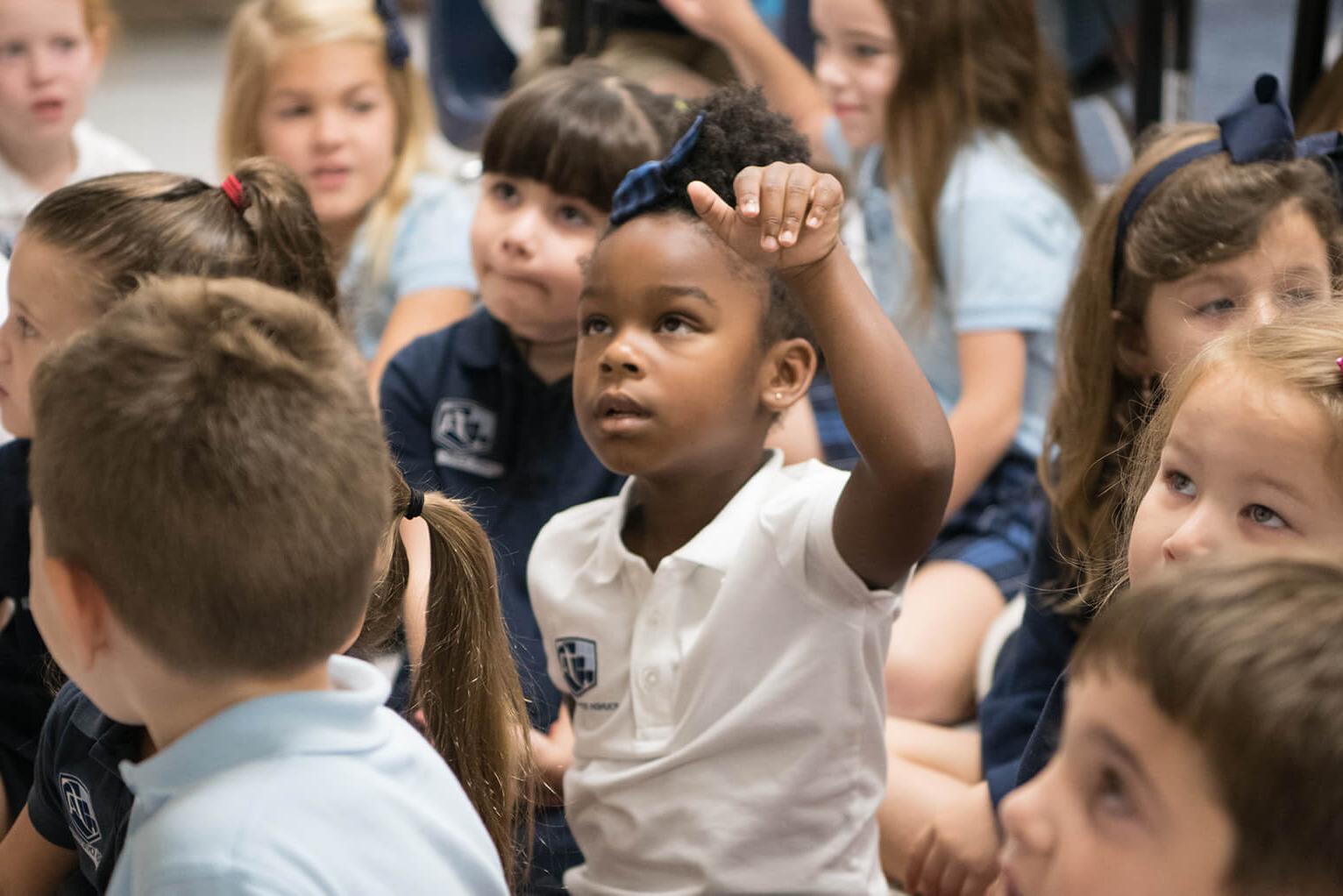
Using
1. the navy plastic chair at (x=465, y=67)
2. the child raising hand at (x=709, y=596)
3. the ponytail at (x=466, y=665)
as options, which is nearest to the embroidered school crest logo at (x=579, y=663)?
the child raising hand at (x=709, y=596)

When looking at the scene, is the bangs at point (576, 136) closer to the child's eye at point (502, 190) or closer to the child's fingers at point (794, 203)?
the child's eye at point (502, 190)

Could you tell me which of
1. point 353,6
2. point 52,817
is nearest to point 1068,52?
point 353,6

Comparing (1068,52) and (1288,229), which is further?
(1068,52)

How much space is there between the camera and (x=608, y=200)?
1.69 metres

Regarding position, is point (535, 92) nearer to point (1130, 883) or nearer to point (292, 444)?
point (292, 444)

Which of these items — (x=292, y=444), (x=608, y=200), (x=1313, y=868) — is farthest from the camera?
(x=608, y=200)

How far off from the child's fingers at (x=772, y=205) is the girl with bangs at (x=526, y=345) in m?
0.62

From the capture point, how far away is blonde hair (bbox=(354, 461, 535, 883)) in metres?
1.09

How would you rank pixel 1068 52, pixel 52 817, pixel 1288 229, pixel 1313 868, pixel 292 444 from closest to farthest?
1. pixel 1313 868
2. pixel 292 444
3. pixel 52 817
4. pixel 1288 229
5. pixel 1068 52

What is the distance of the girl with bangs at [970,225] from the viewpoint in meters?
1.87

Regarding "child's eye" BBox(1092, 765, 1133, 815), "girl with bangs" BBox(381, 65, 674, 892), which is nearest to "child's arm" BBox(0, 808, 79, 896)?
"girl with bangs" BBox(381, 65, 674, 892)

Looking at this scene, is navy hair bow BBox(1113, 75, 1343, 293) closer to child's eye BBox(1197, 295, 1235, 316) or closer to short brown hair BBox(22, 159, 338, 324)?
child's eye BBox(1197, 295, 1235, 316)

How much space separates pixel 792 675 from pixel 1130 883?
1.69 feet

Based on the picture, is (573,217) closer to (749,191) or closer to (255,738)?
(749,191)
